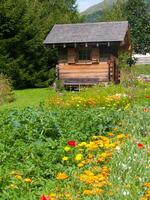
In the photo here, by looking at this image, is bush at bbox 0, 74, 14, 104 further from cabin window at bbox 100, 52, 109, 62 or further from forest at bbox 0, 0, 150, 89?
cabin window at bbox 100, 52, 109, 62

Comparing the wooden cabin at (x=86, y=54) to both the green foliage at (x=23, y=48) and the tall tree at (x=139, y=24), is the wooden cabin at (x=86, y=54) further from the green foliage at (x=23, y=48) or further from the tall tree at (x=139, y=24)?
the tall tree at (x=139, y=24)

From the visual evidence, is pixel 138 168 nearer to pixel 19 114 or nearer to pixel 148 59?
pixel 19 114

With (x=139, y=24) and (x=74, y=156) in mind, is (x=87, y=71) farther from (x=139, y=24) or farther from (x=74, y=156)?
(x=139, y=24)

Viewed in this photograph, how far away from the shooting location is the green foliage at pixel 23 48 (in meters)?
28.5

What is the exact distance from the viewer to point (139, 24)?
189ft

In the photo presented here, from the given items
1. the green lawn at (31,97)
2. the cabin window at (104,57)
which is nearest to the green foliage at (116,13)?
the cabin window at (104,57)

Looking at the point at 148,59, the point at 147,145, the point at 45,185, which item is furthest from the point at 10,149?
the point at 148,59

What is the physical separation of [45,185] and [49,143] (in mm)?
1603

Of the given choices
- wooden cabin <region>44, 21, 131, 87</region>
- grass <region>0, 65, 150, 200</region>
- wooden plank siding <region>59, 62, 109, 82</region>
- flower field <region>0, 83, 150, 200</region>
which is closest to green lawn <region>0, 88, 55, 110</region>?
wooden plank siding <region>59, 62, 109, 82</region>

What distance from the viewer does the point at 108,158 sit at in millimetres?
6805

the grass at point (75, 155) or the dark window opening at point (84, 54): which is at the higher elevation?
the grass at point (75, 155)

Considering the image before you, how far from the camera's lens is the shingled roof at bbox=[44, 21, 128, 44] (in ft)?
90.1

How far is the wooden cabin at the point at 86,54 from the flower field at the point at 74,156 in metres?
17.4

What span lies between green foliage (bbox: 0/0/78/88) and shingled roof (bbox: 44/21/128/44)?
167 cm
